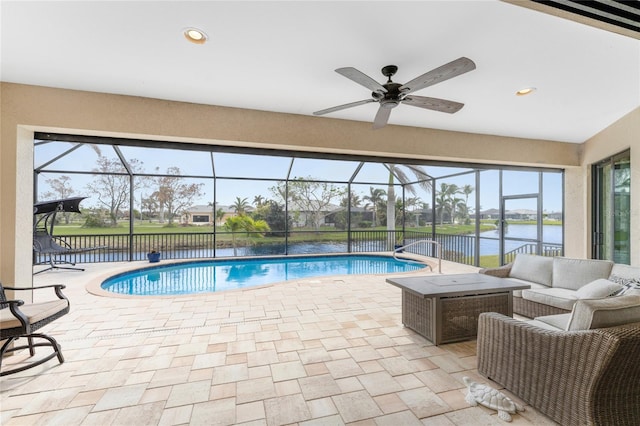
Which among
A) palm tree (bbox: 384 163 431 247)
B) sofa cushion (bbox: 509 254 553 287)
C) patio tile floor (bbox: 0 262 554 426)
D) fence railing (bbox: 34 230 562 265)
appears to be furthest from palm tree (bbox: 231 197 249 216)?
sofa cushion (bbox: 509 254 553 287)

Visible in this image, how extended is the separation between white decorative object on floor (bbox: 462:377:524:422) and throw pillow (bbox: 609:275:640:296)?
143 centimetres

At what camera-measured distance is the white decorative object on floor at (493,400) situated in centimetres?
181

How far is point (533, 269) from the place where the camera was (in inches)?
148

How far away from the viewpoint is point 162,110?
10.7 feet

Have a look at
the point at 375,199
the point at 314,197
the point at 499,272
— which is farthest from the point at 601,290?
the point at 375,199

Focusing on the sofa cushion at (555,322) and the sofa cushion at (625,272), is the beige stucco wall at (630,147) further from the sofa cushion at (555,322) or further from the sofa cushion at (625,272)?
the sofa cushion at (555,322)

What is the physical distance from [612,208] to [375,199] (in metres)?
7.09

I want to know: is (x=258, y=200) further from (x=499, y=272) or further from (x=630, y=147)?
(x=630, y=147)

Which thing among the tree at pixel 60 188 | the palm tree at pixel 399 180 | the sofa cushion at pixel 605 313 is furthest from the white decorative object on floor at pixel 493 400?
the tree at pixel 60 188

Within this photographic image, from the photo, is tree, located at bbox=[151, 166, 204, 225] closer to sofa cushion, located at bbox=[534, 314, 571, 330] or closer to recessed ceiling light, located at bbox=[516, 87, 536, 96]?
Answer: recessed ceiling light, located at bbox=[516, 87, 536, 96]

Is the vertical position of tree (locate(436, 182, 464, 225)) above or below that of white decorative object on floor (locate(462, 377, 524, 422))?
above

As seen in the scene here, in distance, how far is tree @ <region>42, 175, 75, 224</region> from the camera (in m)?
7.57

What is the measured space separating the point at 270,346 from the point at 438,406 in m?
1.53

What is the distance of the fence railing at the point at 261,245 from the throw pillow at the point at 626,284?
11.4 ft
